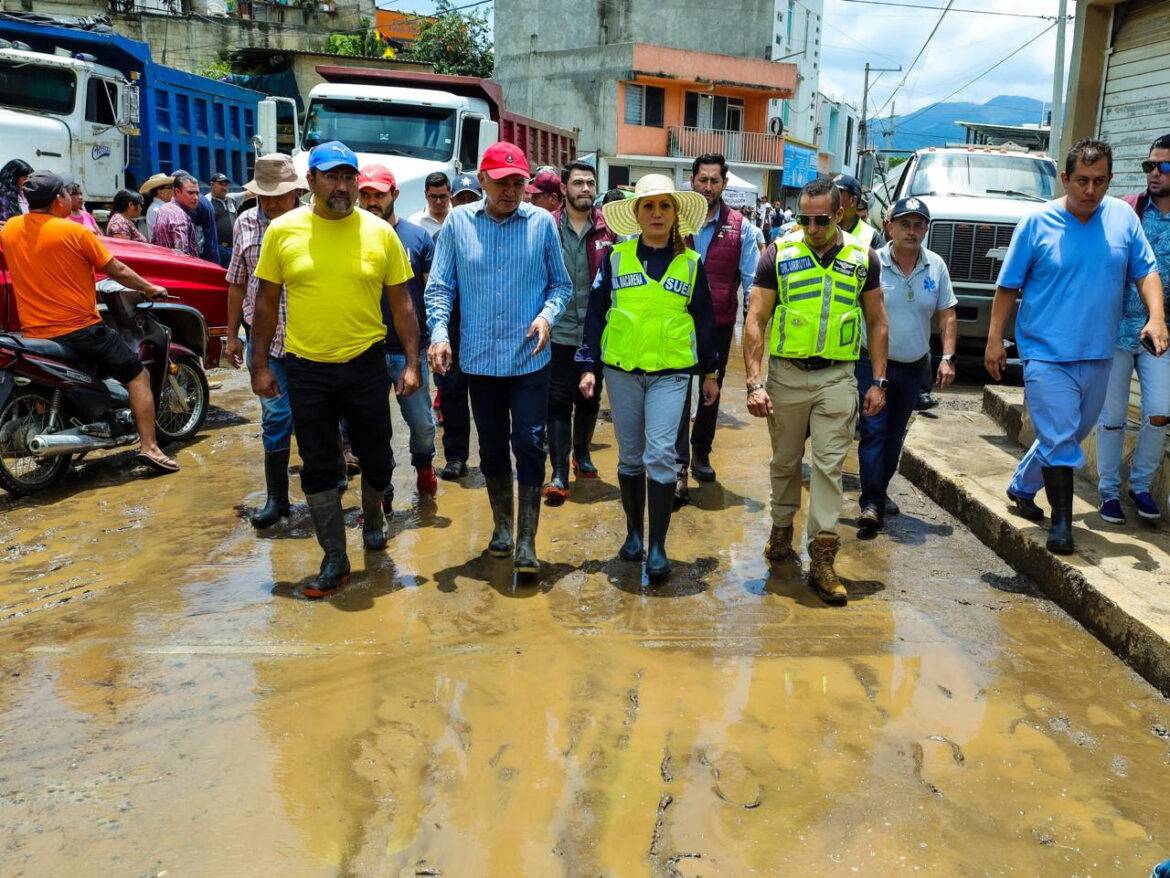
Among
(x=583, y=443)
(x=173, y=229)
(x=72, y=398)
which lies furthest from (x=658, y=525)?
(x=173, y=229)

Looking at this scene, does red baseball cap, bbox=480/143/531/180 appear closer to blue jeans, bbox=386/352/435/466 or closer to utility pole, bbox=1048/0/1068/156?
blue jeans, bbox=386/352/435/466

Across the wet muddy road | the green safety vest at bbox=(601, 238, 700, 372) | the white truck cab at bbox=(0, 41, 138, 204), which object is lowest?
the wet muddy road

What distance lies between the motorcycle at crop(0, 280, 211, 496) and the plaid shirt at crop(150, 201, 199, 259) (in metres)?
2.78

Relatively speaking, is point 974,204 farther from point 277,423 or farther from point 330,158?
point 330,158

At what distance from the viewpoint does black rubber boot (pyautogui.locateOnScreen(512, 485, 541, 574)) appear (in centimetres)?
481

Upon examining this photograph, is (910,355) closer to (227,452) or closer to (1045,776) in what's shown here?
(1045,776)

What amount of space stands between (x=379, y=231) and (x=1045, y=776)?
11.2 feet

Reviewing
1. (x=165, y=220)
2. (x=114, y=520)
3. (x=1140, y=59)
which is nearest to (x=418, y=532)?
(x=114, y=520)

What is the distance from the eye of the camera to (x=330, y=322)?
454 cm

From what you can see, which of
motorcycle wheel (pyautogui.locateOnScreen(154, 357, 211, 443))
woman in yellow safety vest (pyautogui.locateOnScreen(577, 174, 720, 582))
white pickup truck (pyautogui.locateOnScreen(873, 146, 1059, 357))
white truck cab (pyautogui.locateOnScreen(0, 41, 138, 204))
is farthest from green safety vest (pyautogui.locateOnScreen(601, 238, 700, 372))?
white truck cab (pyautogui.locateOnScreen(0, 41, 138, 204))

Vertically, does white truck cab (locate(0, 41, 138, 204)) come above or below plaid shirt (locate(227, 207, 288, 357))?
above

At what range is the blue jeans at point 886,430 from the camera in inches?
225

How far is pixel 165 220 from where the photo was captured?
9.80m

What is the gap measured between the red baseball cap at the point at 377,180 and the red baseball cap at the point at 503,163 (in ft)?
4.61
